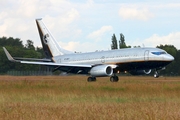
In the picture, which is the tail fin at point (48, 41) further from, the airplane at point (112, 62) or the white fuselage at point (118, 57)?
the white fuselage at point (118, 57)

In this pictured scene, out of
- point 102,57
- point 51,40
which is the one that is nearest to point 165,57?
point 102,57

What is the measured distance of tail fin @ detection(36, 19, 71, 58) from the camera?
62875 millimetres

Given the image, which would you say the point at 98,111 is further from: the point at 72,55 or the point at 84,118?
the point at 72,55

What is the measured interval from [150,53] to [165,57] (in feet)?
4.82

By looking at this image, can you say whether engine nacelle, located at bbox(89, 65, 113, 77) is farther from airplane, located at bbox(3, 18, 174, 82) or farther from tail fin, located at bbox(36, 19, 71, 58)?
tail fin, located at bbox(36, 19, 71, 58)

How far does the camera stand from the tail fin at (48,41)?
62875 millimetres

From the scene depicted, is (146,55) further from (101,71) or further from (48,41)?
(48,41)

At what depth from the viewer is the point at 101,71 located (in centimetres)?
5241

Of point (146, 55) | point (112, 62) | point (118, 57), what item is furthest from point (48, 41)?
point (146, 55)

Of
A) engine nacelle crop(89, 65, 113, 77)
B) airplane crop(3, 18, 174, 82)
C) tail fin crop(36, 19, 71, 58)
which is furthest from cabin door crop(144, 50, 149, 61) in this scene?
tail fin crop(36, 19, 71, 58)

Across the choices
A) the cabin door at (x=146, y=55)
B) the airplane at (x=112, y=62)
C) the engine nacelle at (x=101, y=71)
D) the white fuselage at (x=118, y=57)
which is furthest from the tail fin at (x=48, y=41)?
the cabin door at (x=146, y=55)

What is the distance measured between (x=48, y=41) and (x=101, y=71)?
13.1m

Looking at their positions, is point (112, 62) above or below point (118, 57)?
below

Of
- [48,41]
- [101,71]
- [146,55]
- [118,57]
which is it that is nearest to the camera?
[146,55]
